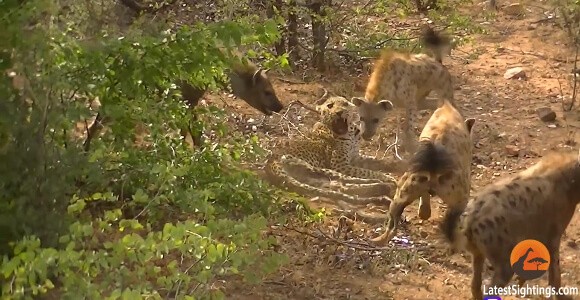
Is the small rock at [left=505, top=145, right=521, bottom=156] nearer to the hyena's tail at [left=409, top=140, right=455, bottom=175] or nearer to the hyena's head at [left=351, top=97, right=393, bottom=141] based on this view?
the hyena's head at [left=351, top=97, right=393, bottom=141]

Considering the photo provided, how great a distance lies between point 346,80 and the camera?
33.1ft

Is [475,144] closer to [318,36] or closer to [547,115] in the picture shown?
[547,115]

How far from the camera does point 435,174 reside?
18.7 ft

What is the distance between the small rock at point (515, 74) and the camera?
1002cm

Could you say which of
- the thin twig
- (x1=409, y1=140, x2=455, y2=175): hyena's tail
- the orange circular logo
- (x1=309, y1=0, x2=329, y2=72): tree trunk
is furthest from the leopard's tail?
(x1=309, y1=0, x2=329, y2=72): tree trunk

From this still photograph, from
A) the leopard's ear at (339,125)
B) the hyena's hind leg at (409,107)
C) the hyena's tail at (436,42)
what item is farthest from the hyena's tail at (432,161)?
the hyena's tail at (436,42)

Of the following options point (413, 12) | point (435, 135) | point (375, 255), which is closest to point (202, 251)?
point (375, 255)

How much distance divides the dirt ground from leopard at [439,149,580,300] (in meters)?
0.48

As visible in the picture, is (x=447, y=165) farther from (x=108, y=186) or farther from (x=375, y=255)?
(x=108, y=186)

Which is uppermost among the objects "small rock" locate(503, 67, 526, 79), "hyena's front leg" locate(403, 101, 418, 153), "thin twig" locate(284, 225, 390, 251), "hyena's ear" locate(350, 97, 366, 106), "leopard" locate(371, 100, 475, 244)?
"leopard" locate(371, 100, 475, 244)

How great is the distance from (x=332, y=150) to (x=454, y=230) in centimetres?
328

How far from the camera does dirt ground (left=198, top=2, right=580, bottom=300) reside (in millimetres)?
5441

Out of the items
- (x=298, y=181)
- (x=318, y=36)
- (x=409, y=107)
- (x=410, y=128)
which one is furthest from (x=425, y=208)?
(x=318, y=36)

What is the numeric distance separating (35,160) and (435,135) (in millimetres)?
3273
